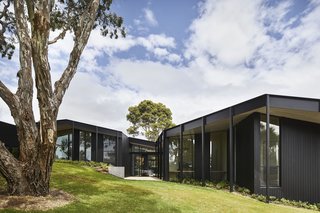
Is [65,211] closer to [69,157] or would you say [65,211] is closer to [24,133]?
[24,133]

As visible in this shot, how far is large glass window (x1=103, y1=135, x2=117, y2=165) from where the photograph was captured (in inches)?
998

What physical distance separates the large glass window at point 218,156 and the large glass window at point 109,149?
9830 mm

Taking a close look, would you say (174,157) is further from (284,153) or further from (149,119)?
(149,119)

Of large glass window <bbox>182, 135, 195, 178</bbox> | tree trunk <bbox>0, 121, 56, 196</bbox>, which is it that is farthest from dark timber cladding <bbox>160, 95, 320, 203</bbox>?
tree trunk <bbox>0, 121, 56, 196</bbox>

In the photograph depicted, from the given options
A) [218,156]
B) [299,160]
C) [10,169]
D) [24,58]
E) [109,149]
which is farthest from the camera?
[109,149]

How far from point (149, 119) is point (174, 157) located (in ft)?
66.1

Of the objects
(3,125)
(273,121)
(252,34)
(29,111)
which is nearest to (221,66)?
(252,34)

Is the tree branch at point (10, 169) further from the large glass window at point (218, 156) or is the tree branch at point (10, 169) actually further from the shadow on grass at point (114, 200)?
the large glass window at point (218, 156)

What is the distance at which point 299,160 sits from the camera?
1290 cm

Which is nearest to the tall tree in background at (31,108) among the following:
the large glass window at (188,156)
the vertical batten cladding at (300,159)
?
the vertical batten cladding at (300,159)

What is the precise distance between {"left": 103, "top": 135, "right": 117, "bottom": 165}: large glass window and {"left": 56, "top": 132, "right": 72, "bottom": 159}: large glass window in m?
3.53

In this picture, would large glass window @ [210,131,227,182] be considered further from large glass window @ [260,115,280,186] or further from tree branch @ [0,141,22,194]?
tree branch @ [0,141,22,194]

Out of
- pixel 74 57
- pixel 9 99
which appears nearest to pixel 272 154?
pixel 74 57

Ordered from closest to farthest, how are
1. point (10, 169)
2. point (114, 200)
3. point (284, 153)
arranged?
point (10, 169) → point (114, 200) → point (284, 153)
